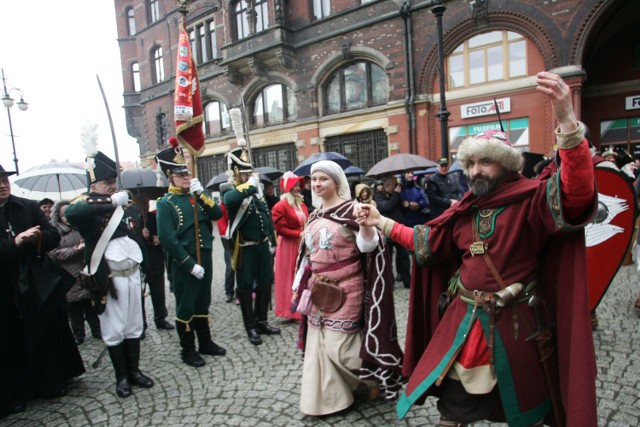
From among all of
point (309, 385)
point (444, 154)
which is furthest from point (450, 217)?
point (444, 154)

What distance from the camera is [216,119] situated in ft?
68.0

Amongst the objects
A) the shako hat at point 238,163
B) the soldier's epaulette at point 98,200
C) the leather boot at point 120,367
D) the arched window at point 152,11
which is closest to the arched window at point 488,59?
the shako hat at point 238,163

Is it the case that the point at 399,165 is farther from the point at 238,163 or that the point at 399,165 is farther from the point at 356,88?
the point at 356,88

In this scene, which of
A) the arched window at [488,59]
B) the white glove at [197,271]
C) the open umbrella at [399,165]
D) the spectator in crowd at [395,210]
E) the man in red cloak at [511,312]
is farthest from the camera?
the arched window at [488,59]

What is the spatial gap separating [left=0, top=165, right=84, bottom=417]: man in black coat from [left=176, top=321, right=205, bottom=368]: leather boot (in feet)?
3.38

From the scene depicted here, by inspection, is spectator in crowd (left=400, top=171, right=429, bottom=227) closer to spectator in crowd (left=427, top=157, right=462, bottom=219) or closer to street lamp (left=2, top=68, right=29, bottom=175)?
spectator in crowd (left=427, top=157, right=462, bottom=219)

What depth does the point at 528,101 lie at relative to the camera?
39.6ft

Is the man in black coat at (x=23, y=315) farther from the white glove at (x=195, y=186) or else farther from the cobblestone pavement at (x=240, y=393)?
the white glove at (x=195, y=186)

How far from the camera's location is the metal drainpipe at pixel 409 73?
1349 centimetres

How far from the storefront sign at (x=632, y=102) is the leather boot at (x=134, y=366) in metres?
15.3

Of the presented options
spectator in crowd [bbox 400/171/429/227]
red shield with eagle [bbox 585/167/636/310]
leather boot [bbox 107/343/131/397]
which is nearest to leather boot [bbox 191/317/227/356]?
leather boot [bbox 107/343/131/397]

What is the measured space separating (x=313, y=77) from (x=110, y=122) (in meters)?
13.2

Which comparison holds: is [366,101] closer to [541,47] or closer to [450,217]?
[541,47]

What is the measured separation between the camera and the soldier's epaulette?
11.2 feet
